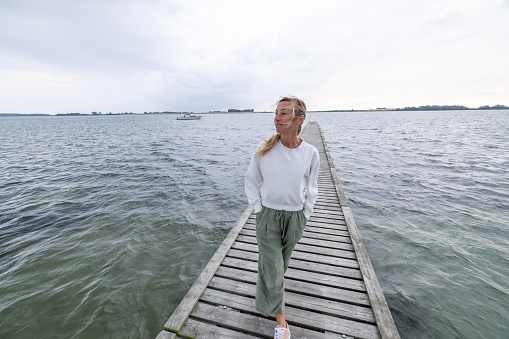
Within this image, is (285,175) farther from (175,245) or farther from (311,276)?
(175,245)

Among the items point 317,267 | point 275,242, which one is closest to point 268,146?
point 275,242

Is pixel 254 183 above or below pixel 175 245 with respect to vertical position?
above

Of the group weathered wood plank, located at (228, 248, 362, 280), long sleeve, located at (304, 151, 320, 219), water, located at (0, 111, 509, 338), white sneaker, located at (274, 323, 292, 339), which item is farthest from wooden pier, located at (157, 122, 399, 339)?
long sleeve, located at (304, 151, 320, 219)

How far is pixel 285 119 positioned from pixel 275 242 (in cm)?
131

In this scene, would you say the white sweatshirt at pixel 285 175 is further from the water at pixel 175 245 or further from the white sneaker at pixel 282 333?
the water at pixel 175 245

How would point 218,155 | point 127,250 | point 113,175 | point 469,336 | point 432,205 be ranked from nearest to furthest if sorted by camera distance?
point 469,336, point 127,250, point 432,205, point 113,175, point 218,155

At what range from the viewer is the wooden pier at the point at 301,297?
2.88 metres

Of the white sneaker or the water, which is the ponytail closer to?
the white sneaker

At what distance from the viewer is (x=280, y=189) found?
2.22 meters

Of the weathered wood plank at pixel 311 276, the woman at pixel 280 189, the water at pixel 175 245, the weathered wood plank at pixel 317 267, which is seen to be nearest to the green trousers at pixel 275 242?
the woman at pixel 280 189

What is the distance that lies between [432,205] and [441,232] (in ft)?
7.61

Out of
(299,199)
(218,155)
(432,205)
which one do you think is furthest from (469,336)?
(218,155)

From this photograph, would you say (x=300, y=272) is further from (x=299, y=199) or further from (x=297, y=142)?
(x=297, y=142)

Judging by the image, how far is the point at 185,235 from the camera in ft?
22.4
